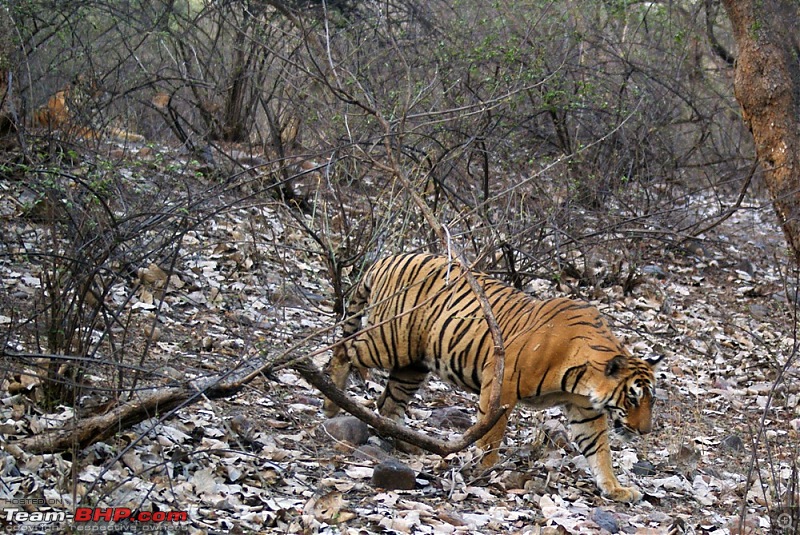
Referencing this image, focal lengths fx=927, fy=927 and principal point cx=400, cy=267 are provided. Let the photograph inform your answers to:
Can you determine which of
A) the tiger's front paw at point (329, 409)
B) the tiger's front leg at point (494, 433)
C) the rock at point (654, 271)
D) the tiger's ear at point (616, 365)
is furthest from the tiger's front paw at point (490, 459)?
the rock at point (654, 271)

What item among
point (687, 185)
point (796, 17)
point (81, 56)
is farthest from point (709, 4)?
point (81, 56)

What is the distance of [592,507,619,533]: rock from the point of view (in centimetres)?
492

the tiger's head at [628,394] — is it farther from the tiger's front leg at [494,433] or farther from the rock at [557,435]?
the rock at [557,435]

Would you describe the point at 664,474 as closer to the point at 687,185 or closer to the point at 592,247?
the point at 592,247

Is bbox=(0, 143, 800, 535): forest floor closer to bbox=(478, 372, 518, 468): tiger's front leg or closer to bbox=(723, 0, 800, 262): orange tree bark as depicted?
bbox=(478, 372, 518, 468): tiger's front leg

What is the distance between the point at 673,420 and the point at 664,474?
42.4 inches

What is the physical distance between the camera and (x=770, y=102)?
10258mm

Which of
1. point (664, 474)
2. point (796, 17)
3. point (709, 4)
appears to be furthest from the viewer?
point (709, 4)

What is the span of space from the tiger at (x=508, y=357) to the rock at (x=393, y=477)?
673 millimetres

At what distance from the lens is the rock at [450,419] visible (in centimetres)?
655

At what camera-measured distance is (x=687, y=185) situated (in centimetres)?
1248

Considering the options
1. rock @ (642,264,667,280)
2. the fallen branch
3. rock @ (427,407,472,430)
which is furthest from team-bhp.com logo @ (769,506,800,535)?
rock @ (642,264,667,280)

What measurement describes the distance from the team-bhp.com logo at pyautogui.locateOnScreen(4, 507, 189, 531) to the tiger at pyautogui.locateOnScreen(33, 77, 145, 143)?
4801 millimetres

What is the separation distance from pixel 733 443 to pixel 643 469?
3.25 feet
